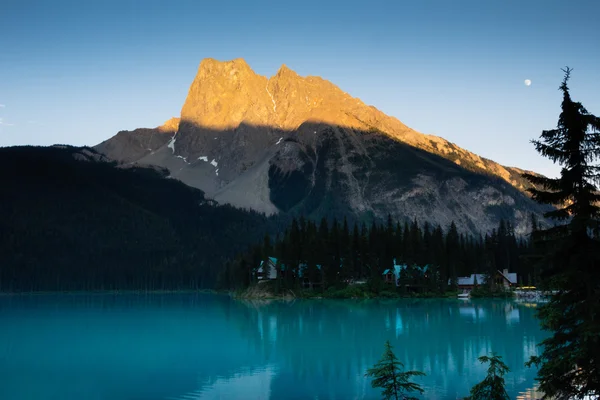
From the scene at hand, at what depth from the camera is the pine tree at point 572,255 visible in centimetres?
2066

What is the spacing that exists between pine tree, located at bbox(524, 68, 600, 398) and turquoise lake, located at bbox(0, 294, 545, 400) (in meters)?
5.33

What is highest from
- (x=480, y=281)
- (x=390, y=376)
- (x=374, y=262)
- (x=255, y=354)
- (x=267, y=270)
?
(x=374, y=262)

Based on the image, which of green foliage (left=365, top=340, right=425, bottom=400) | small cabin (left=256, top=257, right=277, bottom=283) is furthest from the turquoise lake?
small cabin (left=256, top=257, right=277, bottom=283)

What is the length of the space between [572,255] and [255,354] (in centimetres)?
3610

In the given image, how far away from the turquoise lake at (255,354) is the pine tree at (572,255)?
5.33 m

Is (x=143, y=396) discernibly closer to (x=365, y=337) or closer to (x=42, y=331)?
(x=365, y=337)

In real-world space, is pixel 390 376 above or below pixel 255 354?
above

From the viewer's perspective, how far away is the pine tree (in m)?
20.7

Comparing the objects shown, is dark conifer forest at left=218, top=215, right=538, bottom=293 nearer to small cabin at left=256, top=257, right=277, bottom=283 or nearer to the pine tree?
small cabin at left=256, top=257, right=277, bottom=283

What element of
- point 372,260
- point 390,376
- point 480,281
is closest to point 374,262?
point 372,260

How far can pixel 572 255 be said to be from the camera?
21.3 m

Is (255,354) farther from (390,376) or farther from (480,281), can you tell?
(480,281)

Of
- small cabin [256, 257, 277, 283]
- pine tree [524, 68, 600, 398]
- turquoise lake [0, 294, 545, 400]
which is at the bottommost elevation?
turquoise lake [0, 294, 545, 400]

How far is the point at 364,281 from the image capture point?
145m
